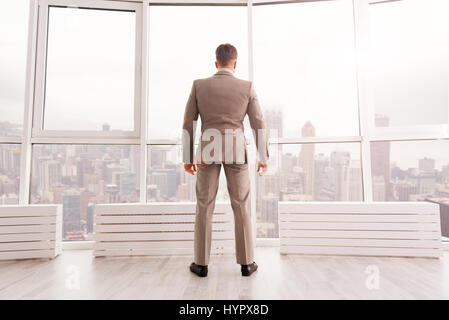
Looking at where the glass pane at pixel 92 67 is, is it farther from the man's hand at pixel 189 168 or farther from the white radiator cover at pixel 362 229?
the white radiator cover at pixel 362 229

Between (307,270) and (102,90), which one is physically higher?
(102,90)

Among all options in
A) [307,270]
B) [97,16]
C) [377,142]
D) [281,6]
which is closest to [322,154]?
[377,142]

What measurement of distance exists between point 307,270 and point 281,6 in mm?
2478

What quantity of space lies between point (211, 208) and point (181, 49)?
5.60 ft

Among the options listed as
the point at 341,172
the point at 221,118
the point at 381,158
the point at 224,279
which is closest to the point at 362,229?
the point at 341,172

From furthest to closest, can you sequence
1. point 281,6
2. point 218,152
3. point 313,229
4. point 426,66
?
1. point 281,6
2. point 426,66
3. point 313,229
4. point 218,152

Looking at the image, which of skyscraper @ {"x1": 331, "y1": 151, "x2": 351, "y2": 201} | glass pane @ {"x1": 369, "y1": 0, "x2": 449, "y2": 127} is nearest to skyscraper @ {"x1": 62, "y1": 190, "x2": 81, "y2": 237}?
skyscraper @ {"x1": 331, "y1": 151, "x2": 351, "y2": 201}

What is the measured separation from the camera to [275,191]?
261cm

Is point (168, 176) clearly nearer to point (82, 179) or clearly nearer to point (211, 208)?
point (82, 179)

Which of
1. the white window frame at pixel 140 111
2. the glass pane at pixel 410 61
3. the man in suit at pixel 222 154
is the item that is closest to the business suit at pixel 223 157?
the man in suit at pixel 222 154

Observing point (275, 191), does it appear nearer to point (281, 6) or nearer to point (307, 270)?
point (307, 270)

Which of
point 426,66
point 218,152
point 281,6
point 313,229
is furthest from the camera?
point 281,6

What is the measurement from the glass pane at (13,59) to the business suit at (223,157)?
6.16 ft

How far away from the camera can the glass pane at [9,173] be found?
2.43m
